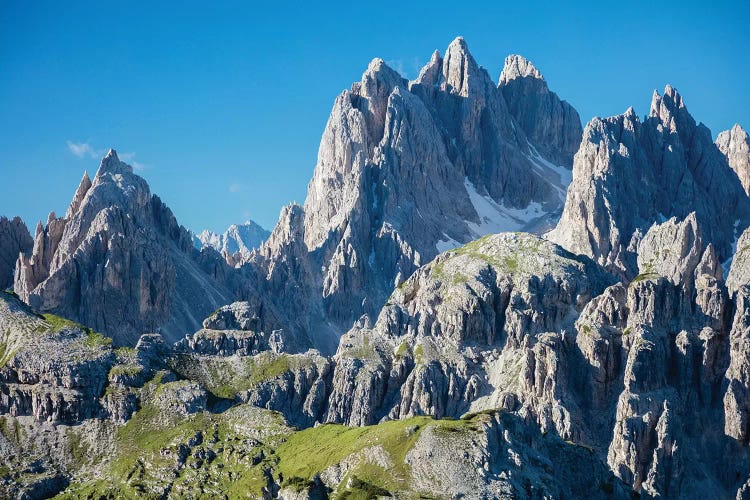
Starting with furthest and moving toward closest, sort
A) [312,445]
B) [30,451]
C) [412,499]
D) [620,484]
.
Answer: [30,451] → [312,445] → [620,484] → [412,499]

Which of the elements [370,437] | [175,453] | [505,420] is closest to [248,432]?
[175,453]

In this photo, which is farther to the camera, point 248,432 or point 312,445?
point 248,432

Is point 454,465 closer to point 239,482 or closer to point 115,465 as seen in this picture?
point 239,482

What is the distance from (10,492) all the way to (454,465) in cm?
7600

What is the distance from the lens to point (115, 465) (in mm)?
194875

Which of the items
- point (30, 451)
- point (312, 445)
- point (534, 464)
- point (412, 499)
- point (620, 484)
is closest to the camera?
point (412, 499)

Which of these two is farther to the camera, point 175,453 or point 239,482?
point 175,453

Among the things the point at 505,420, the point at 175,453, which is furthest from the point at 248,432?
the point at 505,420

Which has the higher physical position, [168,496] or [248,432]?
[248,432]

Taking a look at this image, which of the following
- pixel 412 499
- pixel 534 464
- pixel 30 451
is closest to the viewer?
pixel 412 499

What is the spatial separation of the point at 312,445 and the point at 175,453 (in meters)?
24.8

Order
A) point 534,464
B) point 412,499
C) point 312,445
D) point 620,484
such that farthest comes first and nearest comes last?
1. point 312,445
2. point 620,484
3. point 534,464
4. point 412,499

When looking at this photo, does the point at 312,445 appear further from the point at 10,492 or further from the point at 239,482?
the point at 10,492

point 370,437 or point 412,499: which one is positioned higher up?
point 370,437
